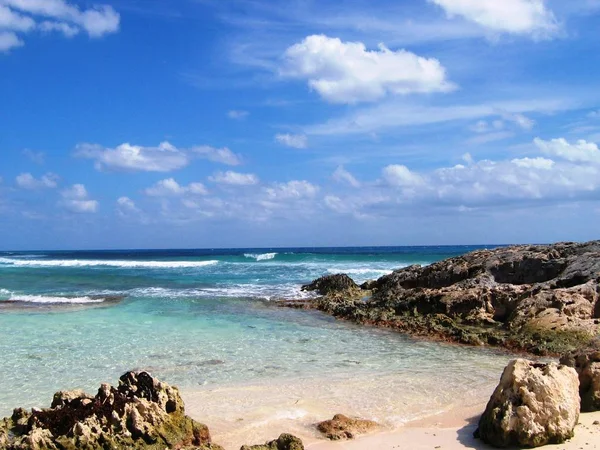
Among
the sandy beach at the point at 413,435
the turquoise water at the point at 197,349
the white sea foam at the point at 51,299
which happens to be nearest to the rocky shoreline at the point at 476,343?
the sandy beach at the point at 413,435

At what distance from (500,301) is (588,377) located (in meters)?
9.34

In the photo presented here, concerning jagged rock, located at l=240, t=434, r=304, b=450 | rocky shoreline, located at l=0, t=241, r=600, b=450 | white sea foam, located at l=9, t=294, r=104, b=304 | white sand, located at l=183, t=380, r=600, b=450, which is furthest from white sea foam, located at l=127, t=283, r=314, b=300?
jagged rock, located at l=240, t=434, r=304, b=450

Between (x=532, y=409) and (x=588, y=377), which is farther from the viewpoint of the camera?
(x=588, y=377)

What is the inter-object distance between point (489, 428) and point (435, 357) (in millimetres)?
5635

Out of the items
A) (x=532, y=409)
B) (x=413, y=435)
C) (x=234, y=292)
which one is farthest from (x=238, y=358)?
(x=234, y=292)

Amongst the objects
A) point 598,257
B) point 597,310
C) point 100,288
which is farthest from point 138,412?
point 100,288

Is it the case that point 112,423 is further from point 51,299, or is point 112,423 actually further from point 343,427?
point 51,299

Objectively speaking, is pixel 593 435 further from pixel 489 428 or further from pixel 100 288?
pixel 100 288

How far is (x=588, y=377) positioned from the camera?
26.0ft

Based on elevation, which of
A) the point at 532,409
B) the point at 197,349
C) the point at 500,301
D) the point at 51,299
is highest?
the point at 500,301

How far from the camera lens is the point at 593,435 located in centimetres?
674

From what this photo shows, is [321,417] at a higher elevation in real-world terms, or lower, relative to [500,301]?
lower

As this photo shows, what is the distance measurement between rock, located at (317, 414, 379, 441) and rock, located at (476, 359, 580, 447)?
60.9 inches

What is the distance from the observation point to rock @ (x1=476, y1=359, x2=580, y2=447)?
6.52m
